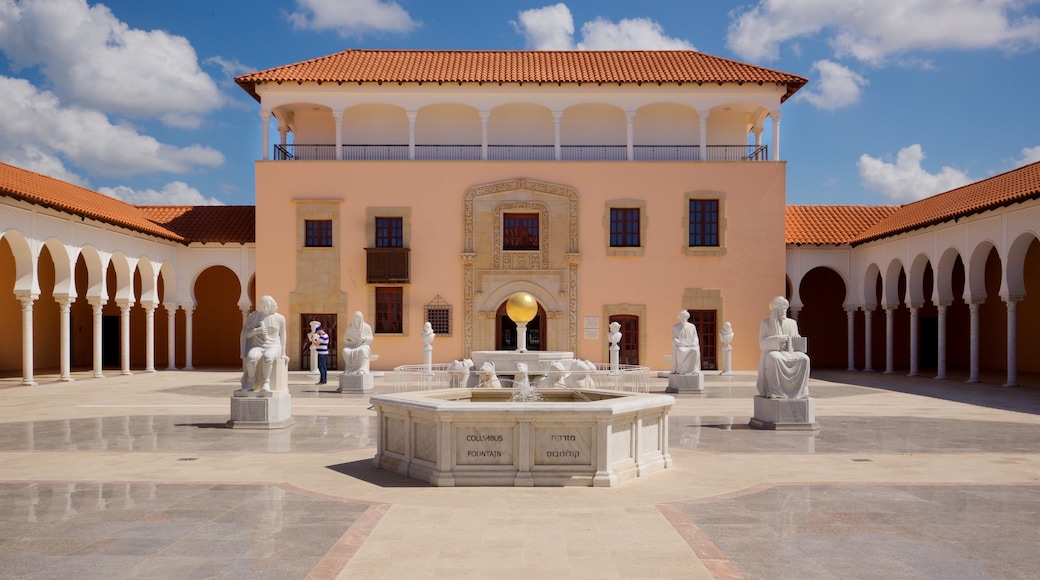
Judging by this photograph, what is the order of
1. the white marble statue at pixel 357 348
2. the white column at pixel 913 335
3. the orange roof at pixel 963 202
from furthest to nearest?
the white column at pixel 913 335 → the orange roof at pixel 963 202 → the white marble statue at pixel 357 348

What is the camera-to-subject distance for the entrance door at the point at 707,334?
2617cm

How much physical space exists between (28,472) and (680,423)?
30.0 feet

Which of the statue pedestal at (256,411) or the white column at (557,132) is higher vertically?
the white column at (557,132)

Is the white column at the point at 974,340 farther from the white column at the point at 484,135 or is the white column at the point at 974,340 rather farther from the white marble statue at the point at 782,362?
the white column at the point at 484,135

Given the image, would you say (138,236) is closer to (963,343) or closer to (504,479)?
(504,479)

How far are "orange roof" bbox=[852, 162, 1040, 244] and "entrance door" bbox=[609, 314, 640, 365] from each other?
8370mm

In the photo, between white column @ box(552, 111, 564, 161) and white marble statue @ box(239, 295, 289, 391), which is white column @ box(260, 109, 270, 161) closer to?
white column @ box(552, 111, 564, 161)

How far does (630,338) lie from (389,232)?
8.84 meters

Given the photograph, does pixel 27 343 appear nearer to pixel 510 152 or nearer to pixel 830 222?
pixel 510 152

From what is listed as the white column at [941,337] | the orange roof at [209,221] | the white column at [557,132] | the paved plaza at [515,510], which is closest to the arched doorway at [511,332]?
the white column at [557,132]

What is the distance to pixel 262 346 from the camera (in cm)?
1231

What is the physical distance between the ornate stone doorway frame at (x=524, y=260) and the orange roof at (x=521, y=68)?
12.6ft

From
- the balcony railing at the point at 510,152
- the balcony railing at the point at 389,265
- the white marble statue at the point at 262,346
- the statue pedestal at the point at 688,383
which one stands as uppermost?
the balcony railing at the point at 510,152

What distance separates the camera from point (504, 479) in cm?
779
